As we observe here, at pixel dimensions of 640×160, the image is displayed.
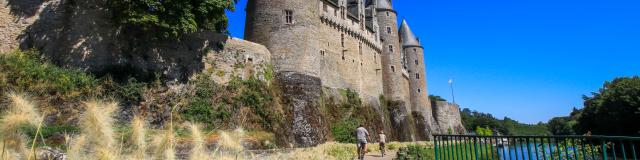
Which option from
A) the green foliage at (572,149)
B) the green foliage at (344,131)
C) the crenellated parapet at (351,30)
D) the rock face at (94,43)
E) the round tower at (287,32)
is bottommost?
the green foliage at (572,149)

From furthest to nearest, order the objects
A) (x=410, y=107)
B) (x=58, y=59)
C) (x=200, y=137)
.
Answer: (x=410, y=107) → (x=58, y=59) → (x=200, y=137)

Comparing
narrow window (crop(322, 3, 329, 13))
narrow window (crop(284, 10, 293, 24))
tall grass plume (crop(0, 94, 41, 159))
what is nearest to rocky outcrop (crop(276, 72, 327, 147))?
narrow window (crop(284, 10, 293, 24))

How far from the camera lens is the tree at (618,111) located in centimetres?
3750

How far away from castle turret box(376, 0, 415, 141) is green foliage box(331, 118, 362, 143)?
36.7ft

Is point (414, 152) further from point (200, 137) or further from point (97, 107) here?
point (97, 107)

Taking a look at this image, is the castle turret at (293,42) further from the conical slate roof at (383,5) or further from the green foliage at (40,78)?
the conical slate roof at (383,5)

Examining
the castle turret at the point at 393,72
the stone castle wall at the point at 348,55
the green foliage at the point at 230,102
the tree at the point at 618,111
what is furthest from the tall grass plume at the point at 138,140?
the tree at the point at 618,111

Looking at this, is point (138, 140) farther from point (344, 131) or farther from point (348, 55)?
point (348, 55)

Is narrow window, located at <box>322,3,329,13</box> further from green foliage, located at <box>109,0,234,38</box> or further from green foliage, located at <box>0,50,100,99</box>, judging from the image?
green foliage, located at <box>0,50,100,99</box>

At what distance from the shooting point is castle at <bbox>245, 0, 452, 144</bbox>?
29.4 metres

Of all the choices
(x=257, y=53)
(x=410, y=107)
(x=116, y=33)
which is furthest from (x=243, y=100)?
(x=410, y=107)

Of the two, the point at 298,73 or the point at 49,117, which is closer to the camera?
the point at 49,117

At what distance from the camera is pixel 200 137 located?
4.92 meters

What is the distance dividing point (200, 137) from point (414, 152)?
523 inches
